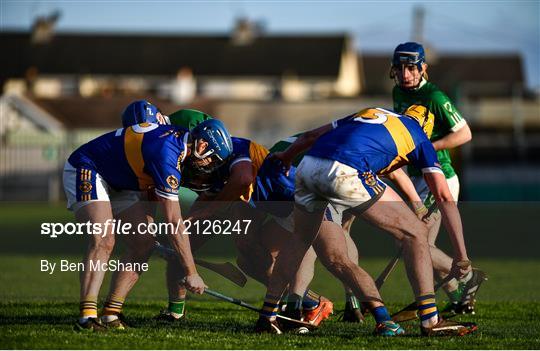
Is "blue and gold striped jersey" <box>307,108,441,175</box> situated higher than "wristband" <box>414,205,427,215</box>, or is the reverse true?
"blue and gold striped jersey" <box>307,108,441,175</box>

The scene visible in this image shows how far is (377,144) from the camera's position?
855cm

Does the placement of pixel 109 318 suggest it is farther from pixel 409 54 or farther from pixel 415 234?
pixel 409 54

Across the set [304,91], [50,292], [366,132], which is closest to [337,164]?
[366,132]

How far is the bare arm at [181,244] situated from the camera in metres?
8.75

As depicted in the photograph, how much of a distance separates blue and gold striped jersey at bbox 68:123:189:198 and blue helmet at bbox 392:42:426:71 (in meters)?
2.29

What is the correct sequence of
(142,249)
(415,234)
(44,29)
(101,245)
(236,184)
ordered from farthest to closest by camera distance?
(44,29) < (142,249) < (236,184) < (101,245) < (415,234)

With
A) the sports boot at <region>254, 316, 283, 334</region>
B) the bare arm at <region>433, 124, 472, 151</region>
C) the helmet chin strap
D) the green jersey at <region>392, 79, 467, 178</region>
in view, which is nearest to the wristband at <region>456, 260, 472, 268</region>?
the sports boot at <region>254, 316, 283, 334</region>

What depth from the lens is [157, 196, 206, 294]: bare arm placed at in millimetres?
8750

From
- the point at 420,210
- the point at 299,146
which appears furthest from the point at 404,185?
the point at 299,146

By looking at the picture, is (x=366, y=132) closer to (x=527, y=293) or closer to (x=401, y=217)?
(x=401, y=217)

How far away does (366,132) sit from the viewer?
855 cm

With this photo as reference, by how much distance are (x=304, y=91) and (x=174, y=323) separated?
6457 centimetres

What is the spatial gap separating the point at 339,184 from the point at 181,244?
1330mm

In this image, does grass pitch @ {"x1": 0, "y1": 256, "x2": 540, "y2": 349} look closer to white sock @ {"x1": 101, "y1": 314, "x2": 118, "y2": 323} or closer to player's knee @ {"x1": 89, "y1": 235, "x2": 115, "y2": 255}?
white sock @ {"x1": 101, "y1": 314, "x2": 118, "y2": 323}
